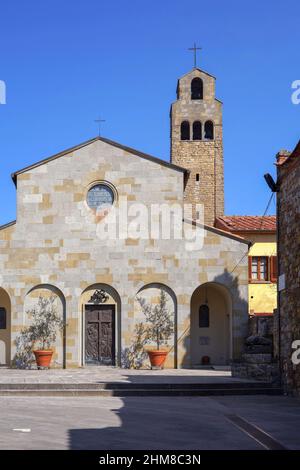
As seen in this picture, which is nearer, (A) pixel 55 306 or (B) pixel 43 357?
(B) pixel 43 357

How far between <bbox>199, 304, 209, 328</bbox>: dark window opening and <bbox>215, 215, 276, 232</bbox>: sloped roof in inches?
312

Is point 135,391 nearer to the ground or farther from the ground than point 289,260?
nearer to the ground

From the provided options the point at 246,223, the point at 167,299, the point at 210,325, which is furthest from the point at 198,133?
the point at 167,299

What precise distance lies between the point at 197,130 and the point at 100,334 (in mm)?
25060

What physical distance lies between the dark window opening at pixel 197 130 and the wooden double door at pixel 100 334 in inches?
953

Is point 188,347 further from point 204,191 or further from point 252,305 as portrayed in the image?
point 204,191

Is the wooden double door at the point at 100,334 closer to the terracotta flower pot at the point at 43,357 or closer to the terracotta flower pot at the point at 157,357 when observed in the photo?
the terracotta flower pot at the point at 43,357

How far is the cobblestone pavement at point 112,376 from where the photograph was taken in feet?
67.5

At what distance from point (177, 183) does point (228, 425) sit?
1592 cm

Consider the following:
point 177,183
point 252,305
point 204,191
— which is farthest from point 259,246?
point 204,191

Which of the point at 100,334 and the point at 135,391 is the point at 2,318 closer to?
the point at 100,334

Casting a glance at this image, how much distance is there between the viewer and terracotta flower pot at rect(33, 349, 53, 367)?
85.6ft

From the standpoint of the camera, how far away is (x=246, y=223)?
36.5 meters

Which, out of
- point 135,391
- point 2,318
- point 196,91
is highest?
point 196,91
